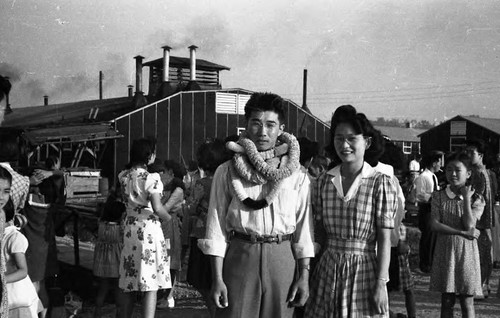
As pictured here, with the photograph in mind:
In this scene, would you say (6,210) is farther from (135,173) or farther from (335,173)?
(335,173)

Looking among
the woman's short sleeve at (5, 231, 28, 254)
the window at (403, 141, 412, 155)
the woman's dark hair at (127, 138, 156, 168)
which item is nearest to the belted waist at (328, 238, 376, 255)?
the woman's short sleeve at (5, 231, 28, 254)

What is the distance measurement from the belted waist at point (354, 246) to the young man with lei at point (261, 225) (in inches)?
7.1

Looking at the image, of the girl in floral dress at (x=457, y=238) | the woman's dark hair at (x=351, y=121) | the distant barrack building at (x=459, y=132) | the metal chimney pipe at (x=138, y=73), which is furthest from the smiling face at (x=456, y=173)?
the distant barrack building at (x=459, y=132)

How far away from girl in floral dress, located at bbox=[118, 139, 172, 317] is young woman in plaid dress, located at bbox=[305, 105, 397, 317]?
6.47 ft

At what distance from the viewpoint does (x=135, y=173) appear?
495 cm

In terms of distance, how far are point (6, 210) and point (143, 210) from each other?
1493 millimetres

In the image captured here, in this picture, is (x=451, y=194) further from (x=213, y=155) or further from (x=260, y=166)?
(x=260, y=166)

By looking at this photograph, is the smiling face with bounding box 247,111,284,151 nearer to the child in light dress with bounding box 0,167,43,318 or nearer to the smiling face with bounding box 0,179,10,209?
the smiling face with bounding box 0,179,10,209

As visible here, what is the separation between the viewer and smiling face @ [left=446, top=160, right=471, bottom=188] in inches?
186

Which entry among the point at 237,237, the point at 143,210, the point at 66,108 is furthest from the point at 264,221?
the point at 66,108

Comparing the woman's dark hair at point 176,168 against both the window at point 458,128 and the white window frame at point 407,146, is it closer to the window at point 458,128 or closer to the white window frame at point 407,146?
the window at point 458,128

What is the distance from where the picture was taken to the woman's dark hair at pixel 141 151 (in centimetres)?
498

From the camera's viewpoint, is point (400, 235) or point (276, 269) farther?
point (400, 235)

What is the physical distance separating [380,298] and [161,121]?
2106 centimetres
